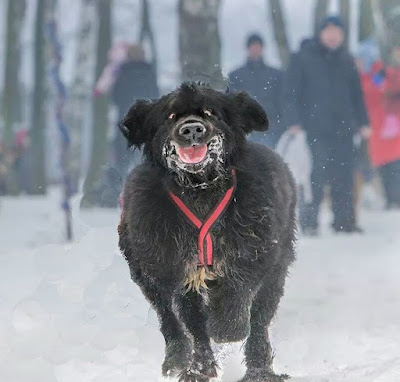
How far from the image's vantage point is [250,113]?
3270 millimetres

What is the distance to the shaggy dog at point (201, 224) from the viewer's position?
3132 millimetres

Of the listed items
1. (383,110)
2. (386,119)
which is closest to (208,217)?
(383,110)

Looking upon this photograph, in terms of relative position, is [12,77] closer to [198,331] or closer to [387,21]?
[387,21]

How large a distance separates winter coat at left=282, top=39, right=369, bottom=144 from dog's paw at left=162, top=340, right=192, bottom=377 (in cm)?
380

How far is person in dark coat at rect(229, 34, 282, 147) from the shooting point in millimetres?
5721

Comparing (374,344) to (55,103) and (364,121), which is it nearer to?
(364,121)

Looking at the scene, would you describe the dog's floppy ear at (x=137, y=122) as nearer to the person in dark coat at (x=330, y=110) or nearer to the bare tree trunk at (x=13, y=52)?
the person in dark coat at (x=330, y=110)

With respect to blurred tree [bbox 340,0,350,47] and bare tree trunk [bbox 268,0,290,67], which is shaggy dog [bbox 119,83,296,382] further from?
blurred tree [bbox 340,0,350,47]

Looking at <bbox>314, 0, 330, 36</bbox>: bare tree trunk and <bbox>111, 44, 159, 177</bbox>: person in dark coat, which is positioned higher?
<bbox>314, 0, 330, 36</bbox>: bare tree trunk

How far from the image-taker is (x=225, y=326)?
10.7ft

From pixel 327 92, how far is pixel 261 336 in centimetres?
398

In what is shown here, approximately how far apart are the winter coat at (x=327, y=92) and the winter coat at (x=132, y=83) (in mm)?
1253

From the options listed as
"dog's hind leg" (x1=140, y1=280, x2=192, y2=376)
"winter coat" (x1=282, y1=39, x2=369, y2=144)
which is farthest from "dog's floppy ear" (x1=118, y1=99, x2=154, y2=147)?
"winter coat" (x1=282, y1=39, x2=369, y2=144)

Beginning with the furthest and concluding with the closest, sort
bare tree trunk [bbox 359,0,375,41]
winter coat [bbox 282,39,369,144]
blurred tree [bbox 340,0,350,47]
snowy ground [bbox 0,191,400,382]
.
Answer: bare tree trunk [bbox 359,0,375,41] → blurred tree [bbox 340,0,350,47] → winter coat [bbox 282,39,369,144] → snowy ground [bbox 0,191,400,382]
